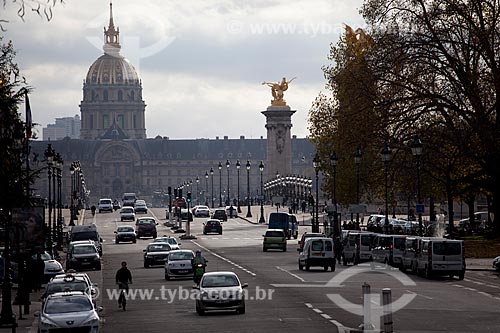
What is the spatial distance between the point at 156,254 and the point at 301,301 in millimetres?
24095

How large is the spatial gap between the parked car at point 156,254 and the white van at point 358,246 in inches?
353

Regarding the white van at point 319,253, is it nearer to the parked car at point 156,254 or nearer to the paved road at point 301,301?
the paved road at point 301,301

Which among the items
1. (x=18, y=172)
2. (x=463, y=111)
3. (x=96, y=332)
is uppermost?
(x=463, y=111)

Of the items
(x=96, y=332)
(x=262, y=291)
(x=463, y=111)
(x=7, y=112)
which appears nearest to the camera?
(x=96, y=332)

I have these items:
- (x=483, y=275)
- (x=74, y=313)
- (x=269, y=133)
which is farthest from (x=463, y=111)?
(x=269, y=133)

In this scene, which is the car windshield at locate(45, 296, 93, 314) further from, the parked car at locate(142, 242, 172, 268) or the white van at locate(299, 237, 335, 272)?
the parked car at locate(142, 242, 172, 268)

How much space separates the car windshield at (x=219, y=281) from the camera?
128 feet

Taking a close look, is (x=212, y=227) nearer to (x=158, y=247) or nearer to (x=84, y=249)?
(x=158, y=247)

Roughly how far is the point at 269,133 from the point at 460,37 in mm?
107168

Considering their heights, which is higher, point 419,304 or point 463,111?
point 463,111

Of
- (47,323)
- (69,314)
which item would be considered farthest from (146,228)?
(47,323)

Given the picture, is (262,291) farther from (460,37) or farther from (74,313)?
(460,37)

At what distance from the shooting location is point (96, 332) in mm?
31984

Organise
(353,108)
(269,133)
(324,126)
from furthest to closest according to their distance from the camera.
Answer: (269,133) → (324,126) → (353,108)
